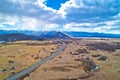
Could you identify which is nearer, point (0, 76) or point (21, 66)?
point (0, 76)

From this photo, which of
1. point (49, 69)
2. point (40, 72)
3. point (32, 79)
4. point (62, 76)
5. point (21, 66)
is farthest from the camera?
point (21, 66)

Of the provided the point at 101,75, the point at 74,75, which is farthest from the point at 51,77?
the point at 101,75

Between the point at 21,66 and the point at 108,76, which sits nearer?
the point at 108,76

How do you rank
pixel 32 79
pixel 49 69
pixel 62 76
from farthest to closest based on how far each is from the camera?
pixel 49 69 < pixel 62 76 < pixel 32 79

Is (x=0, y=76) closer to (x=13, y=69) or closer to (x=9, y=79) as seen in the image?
(x=9, y=79)

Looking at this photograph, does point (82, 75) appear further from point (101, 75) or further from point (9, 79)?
point (9, 79)

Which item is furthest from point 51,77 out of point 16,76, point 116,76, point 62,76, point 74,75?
point 116,76

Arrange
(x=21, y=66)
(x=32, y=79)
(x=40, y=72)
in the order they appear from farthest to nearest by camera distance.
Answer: (x=21, y=66) < (x=40, y=72) < (x=32, y=79)

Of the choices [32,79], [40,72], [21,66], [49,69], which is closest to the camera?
[32,79]
